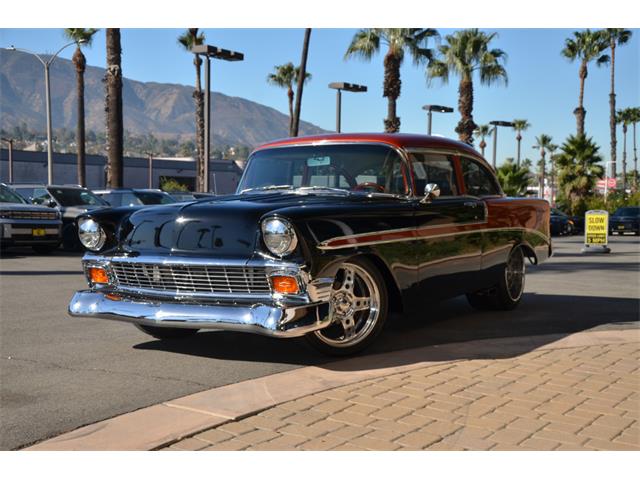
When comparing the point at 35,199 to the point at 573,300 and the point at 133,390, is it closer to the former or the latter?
the point at 573,300

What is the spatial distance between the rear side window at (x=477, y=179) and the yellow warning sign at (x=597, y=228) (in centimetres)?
1353

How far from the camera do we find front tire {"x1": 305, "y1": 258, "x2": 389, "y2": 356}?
5.82 meters

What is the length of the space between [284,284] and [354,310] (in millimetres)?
828

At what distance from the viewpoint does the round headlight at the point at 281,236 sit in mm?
5363

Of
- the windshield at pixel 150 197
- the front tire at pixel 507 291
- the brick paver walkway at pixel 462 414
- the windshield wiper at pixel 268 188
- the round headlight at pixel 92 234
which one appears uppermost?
the windshield at pixel 150 197

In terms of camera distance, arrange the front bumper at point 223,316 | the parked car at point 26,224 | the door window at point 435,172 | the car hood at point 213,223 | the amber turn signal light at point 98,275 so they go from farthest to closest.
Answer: the parked car at point 26,224, the door window at point 435,172, the amber turn signal light at point 98,275, the car hood at point 213,223, the front bumper at point 223,316

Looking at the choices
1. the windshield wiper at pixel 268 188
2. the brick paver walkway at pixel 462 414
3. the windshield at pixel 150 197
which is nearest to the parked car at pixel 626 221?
the windshield at pixel 150 197

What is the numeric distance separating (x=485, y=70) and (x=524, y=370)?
114 feet

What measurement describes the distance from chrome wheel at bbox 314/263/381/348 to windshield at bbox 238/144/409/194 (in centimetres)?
96

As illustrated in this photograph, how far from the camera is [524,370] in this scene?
5.65 metres

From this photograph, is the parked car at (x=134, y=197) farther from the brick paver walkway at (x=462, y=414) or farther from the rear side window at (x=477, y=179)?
the brick paver walkway at (x=462, y=414)

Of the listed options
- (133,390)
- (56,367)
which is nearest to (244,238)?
(133,390)

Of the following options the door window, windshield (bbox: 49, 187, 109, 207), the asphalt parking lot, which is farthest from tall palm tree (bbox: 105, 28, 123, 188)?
the door window

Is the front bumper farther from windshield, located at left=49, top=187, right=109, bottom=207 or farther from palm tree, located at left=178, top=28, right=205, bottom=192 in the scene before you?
palm tree, located at left=178, top=28, right=205, bottom=192
